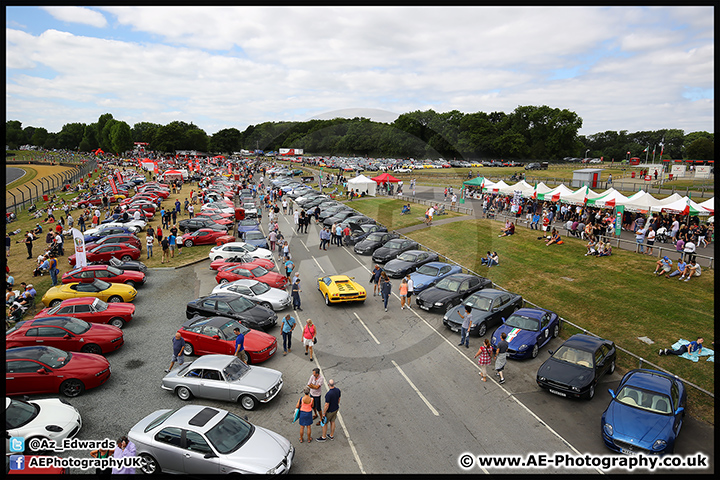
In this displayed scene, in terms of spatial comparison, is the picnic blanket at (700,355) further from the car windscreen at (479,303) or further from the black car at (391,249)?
the black car at (391,249)

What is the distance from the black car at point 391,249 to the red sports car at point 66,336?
14.4 meters

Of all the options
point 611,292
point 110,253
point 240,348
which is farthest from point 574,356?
point 110,253

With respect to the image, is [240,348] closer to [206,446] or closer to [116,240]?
[206,446]

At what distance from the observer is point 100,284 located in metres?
17.5

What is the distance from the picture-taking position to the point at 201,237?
28.0 meters

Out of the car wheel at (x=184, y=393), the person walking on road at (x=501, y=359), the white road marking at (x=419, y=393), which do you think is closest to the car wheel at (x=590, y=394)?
the person walking on road at (x=501, y=359)

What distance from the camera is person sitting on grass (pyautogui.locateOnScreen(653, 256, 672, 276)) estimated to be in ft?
63.3

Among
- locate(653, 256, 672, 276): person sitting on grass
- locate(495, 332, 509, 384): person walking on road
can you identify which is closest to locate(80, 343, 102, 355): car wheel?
locate(495, 332, 509, 384): person walking on road

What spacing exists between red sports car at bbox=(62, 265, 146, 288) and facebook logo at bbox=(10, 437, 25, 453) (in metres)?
10.3

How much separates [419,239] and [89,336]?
70.7 ft

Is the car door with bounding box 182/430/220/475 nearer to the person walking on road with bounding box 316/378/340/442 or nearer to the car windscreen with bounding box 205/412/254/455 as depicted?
the car windscreen with bounding box 205/412/254/455

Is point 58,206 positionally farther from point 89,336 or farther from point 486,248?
point 486,248

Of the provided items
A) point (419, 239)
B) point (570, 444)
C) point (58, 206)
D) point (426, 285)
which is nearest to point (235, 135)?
point (58, 206)

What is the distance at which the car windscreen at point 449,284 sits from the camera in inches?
698
